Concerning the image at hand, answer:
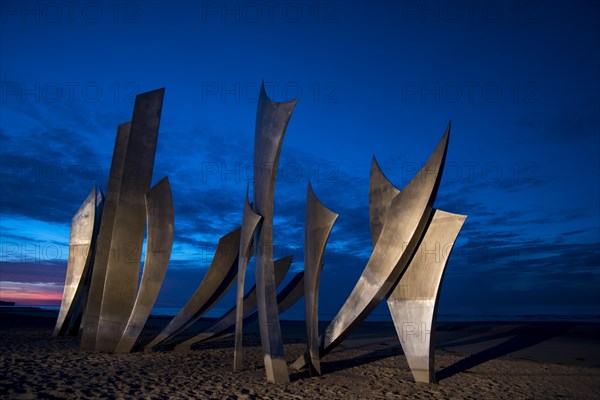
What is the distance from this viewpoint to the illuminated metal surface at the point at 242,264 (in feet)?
30.4

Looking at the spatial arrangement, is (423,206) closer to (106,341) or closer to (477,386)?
(477,386)

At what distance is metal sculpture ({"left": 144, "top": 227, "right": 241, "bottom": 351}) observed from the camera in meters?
11.9

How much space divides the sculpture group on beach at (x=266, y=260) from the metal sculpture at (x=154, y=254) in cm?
3

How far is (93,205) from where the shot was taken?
47.4 ft

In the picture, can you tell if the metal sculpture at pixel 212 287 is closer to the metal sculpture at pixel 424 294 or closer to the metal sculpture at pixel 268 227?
the metal sculpture at pixel 268 227

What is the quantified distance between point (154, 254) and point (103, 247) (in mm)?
1693

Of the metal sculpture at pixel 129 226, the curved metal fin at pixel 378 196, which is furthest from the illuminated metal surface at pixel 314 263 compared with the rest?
the metal sculpture at pixel 129 226

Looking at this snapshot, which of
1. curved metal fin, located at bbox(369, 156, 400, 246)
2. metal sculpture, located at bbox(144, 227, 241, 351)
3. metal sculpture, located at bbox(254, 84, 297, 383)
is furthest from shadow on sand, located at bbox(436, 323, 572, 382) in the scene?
metal sculpture, located at bbox(144, 227, 241, 351)

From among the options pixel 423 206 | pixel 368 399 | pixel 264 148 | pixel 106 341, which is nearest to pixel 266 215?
pixel 264 148

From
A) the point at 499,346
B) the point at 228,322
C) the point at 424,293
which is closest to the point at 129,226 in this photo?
the point at 228,322

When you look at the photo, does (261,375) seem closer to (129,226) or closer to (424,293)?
(424,293)

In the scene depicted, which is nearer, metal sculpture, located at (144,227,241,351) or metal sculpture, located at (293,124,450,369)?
metal sculpture, located at (293,124,450,369)

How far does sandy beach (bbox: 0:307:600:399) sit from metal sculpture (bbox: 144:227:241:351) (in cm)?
70

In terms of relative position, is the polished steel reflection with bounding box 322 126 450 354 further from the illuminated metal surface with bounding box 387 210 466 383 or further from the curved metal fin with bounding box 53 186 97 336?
the curved metal fin with bounding box 53 186 97 336
